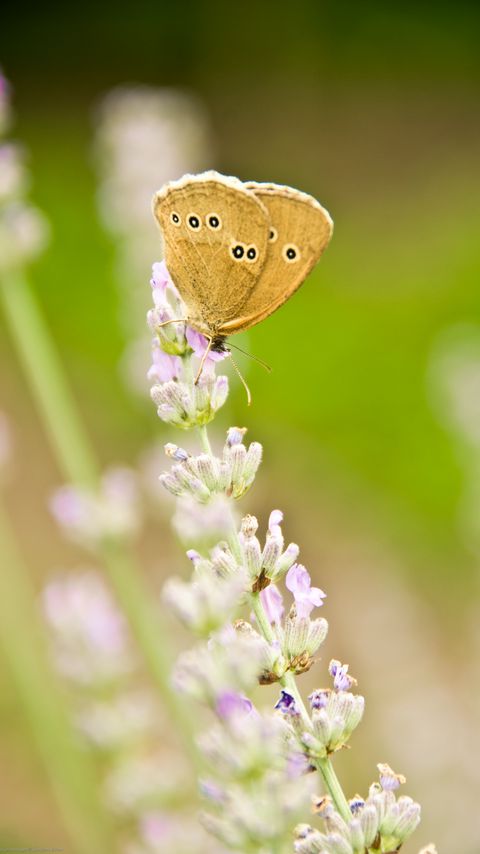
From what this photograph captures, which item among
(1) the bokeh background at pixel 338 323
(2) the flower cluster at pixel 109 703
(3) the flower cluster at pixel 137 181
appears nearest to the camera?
(2) the flower cluster at pixel 109 703

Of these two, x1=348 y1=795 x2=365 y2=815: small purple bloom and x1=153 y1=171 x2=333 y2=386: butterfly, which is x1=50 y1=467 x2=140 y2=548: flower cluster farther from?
x1=348 y1=795 x2=365 y2=815: small purple bloom

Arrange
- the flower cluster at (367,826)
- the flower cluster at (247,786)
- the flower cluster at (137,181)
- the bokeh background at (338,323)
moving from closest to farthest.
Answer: the flower cluster at (247,786) < the flower cluster at (367,826) < the flower cluster at (137,181) < the bokeh background at (338,323)

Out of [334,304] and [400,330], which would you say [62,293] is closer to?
[334,304]

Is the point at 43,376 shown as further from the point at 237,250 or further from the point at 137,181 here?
the point at 237,250

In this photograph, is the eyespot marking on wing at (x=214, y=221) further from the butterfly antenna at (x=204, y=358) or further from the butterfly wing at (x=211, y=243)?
the butterfly antenna at (x=204, y=358)

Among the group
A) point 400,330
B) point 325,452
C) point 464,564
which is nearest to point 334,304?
point 400,330

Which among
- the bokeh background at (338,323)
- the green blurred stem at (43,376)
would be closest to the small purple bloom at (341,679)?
the green blurred stem at (43,376)

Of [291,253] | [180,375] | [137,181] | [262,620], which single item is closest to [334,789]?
[262,620]
